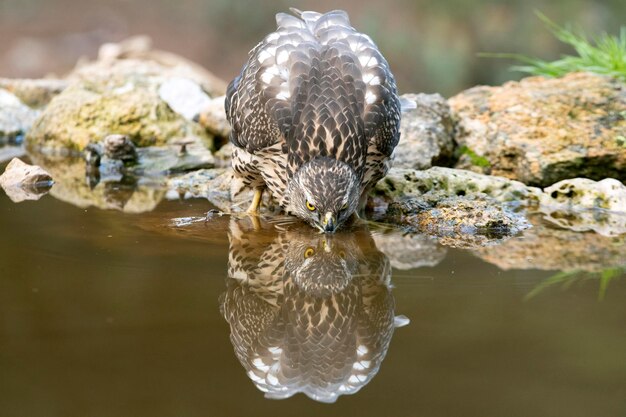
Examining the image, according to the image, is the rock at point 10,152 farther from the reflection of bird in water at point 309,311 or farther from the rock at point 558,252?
A: the rock at point 558,252

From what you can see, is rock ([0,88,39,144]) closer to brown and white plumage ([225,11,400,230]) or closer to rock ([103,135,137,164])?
rock ([103,135,137,164])

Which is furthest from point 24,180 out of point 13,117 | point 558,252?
point 558,252

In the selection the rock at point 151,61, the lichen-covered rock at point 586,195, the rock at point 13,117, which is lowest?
the lichen-covered rock at point 586,195

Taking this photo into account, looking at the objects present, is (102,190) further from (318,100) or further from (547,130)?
(547,130)

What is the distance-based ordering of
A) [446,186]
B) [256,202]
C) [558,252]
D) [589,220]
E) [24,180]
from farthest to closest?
[24,180] → [446,186] → [256,202] → [589,220] → [558,252]

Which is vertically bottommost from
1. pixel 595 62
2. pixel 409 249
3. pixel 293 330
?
pixel 293 330

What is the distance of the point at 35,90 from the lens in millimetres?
10781

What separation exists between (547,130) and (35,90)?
6.40 meters

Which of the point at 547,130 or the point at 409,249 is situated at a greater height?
the point at 547,130

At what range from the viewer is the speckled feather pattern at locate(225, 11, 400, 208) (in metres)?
5.59

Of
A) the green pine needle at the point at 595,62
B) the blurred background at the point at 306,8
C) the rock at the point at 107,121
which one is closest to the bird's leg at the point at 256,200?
the rock at the point at 107,121

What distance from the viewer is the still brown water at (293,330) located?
322cm

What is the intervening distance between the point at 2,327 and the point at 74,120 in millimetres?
5474

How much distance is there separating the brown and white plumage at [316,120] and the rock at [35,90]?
5.29 m
